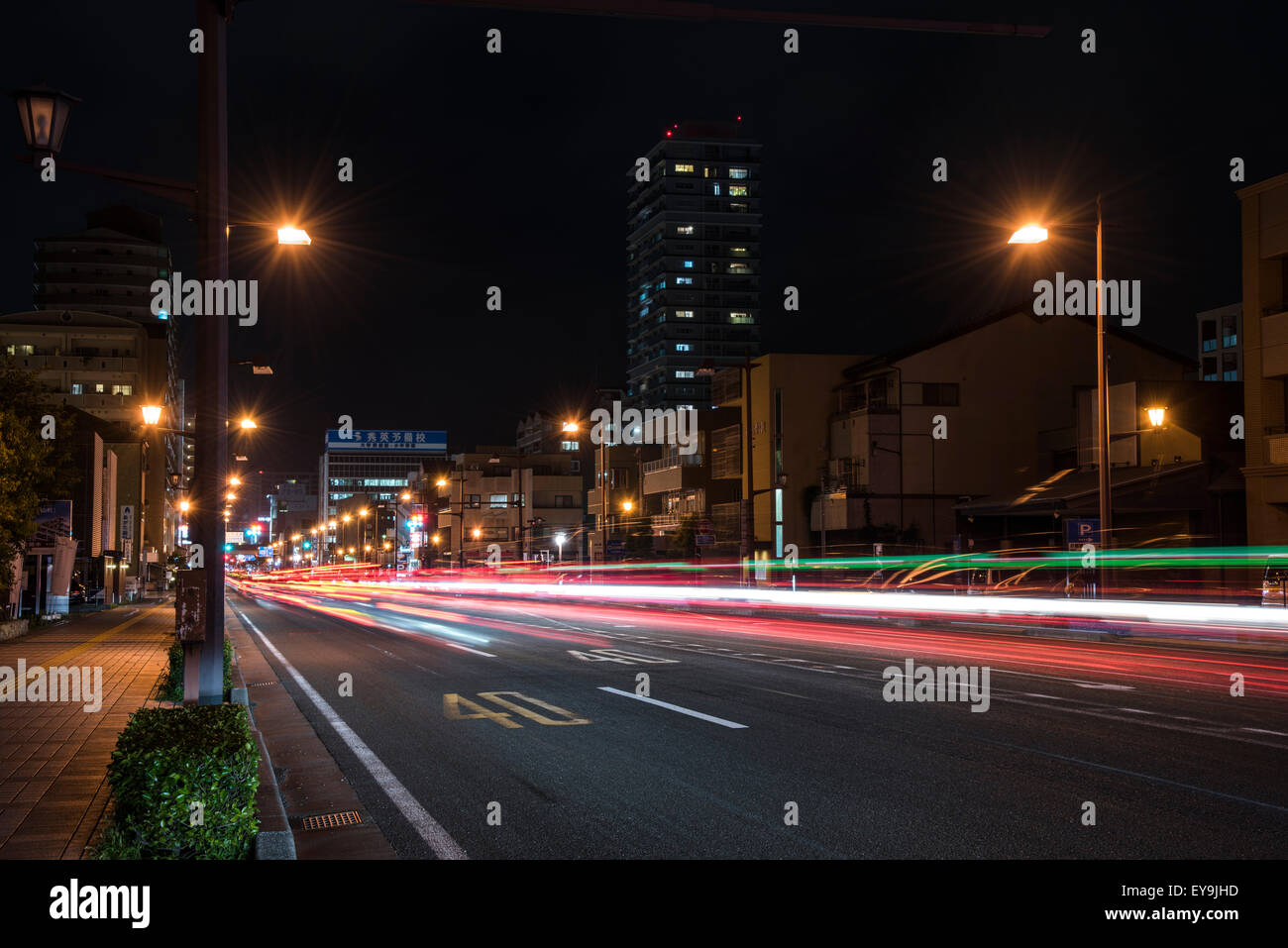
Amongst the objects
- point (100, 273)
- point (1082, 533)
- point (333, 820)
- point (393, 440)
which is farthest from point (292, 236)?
point (100, 273)

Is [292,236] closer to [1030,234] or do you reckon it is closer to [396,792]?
[396,792]

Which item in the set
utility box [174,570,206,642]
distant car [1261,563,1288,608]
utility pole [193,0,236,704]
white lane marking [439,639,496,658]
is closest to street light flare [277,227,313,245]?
utility pole [193,0,236,704]

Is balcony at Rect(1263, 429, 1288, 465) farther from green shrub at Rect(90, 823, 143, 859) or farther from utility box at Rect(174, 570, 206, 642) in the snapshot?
green shrub at Rect(90, 823, 143, 859)

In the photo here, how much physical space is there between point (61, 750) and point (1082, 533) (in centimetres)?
2595

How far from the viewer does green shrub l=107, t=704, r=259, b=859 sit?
559cm

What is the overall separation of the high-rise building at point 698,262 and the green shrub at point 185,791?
14986 cm

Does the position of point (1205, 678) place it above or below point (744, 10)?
below

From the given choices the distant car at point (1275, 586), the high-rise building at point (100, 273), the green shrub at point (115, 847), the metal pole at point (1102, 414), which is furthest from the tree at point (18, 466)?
the high-rise building at point (100, 273)

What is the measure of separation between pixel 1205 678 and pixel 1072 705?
14.3 ft

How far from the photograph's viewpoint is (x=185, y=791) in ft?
18.4
